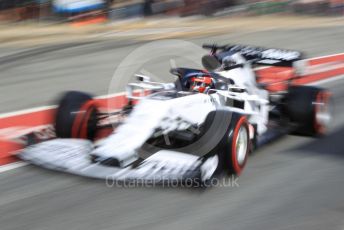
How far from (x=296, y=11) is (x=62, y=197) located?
22.6m

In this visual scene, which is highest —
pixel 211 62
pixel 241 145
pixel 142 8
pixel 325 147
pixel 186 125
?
pixel 142 8

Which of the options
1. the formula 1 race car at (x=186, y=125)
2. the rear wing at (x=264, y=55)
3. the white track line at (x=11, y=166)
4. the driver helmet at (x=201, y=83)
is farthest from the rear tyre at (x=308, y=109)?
the white track line at (x=11, y=166)

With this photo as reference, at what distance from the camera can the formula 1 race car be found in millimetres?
4648

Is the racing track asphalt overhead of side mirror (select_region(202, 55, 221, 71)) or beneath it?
beneath

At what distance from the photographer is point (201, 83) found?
18.0ft

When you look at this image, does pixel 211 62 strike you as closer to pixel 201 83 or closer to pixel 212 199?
pixel 201 83

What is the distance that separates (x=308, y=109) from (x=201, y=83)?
53.9 inches

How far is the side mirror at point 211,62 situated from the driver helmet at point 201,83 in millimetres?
560

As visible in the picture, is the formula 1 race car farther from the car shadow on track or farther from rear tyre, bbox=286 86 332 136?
the car shadow on track

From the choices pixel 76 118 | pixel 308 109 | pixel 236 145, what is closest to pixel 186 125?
pixel 236 145

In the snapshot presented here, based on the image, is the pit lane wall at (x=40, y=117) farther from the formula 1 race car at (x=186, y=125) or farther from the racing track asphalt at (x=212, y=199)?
the racing track asphalt at (x=212, y=199)

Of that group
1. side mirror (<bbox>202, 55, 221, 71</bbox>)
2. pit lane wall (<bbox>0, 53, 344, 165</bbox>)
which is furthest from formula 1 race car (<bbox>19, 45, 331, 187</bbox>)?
pit lane wall (<bbox>0, 53, 344, 165</bbox>)

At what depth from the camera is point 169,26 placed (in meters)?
20.9

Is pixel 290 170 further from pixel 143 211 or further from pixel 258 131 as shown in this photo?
pixel 143 211
